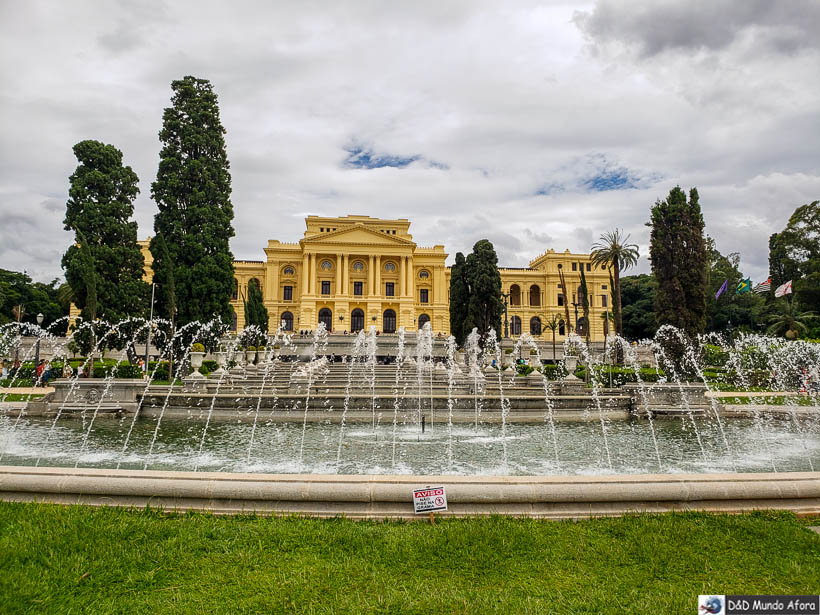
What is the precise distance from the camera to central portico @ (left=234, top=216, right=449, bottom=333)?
183 ft

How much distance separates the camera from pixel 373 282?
56500 mm

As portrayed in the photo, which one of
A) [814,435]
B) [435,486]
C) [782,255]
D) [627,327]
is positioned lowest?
[814,435]

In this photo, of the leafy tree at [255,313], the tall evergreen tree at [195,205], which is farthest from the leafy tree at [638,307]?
the tall evergreen tree at [195,205]

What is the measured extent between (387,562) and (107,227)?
2559cm

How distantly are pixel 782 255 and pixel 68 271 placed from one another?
5592 centimetres

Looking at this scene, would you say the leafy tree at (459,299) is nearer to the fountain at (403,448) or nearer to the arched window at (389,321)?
the fountain at (403,448)

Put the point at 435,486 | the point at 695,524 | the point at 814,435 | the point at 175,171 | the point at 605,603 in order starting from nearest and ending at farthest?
the point at 605,603 → the point at 695,524 → the point at 435,486 → the point at 814,435 → the point at 175,171

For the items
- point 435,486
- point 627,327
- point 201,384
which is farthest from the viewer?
point 627,327

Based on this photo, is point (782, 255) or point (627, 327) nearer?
point (782, 255)

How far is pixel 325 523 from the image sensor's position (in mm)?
4520

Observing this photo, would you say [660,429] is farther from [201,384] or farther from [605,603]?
[201,384]

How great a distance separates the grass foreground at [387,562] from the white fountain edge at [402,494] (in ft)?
0.59

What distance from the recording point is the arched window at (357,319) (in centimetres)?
5634

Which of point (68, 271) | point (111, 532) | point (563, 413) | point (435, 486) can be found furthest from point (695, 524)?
point (68, 271)
